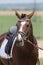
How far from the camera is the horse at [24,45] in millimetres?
7505

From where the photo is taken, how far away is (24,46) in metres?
7.86

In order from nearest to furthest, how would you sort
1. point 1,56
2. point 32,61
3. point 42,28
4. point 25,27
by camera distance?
1. point 25,27
2. point 32,61
3. point 1,56
4. point 42,28

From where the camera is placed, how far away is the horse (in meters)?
7.51

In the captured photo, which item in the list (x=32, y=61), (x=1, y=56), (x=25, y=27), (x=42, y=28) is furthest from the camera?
(x=42, y=28)

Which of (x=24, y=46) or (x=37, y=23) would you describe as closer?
(x=24, y=46)

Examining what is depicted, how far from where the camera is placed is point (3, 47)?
29.3ft

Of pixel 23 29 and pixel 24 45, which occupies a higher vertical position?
pixel 23 29

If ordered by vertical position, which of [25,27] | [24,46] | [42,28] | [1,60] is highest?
[25,27]

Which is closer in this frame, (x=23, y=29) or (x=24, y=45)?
(x=23, y=29)

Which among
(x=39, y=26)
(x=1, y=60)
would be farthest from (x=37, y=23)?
(x=1, y=60)

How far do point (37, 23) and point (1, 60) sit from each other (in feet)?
50.3

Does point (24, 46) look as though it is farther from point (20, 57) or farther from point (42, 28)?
point (42, 28)

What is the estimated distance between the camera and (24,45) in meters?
7.81

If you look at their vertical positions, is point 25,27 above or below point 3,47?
above
